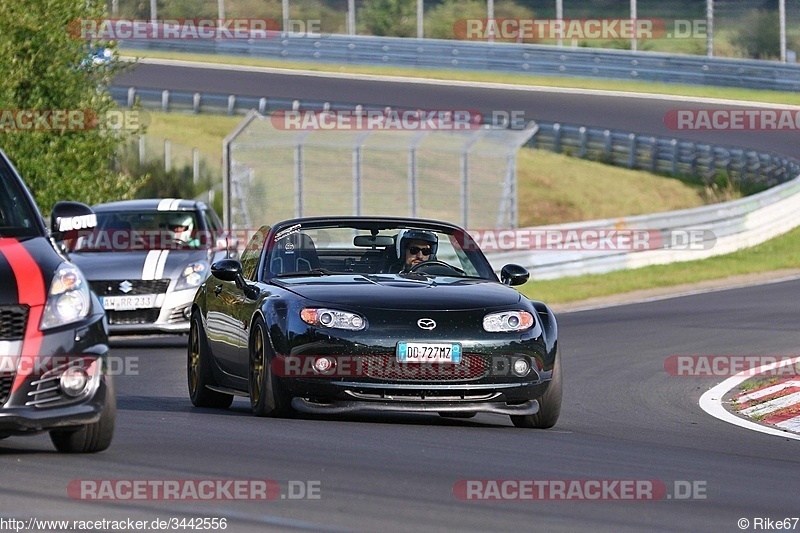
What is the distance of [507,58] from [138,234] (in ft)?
98.3

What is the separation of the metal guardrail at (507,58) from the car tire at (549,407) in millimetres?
32752

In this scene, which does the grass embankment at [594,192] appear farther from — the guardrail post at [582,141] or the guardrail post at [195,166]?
the guardrail post at [195,166]

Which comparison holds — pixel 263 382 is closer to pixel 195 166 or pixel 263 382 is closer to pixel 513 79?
pixel 195 166

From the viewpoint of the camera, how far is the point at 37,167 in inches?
984

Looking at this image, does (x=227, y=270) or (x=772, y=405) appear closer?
(x=227, y=270)

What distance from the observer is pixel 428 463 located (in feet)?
26.2

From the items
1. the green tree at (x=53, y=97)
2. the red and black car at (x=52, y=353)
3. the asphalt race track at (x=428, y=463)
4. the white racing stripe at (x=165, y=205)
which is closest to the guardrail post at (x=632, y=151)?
the green tree at (x=53, y=97)

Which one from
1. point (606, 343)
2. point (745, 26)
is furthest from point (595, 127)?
point (606, 343)

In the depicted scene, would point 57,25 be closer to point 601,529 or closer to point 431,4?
point 601,529

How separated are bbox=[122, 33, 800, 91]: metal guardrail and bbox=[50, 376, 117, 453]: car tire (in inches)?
1389

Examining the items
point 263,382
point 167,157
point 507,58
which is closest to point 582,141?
point 507,58

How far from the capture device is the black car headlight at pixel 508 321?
982cm

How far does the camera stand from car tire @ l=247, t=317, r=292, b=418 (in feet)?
32.2

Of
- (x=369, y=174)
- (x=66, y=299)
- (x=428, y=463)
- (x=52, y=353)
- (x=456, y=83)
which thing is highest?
(x=66, y=299)
